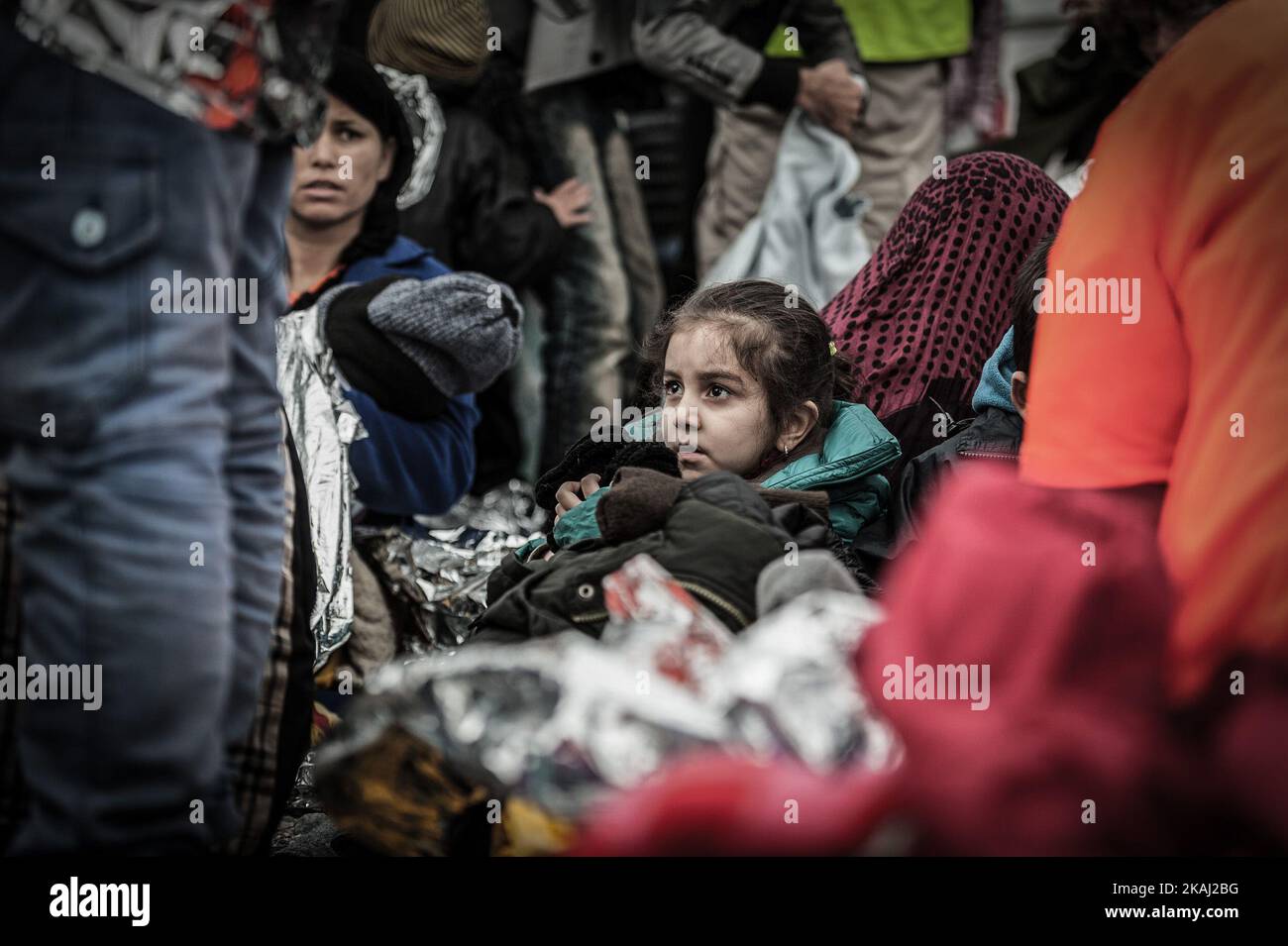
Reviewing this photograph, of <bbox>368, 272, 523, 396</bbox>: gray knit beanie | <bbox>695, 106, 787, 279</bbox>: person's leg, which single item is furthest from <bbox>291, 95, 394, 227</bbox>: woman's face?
<bbox>695, 106, 787, 279</bbox>: person's leg

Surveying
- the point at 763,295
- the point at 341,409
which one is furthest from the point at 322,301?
→ the point at 763,295

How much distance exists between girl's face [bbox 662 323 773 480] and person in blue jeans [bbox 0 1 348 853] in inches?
47.0

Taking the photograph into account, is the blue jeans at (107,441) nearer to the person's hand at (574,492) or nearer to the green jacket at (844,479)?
the green jacket at (844,479)

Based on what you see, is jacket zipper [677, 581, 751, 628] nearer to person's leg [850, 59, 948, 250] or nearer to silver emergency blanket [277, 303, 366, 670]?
silver emergency blanket [277, 303, 366, 670]

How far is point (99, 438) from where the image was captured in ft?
5.34

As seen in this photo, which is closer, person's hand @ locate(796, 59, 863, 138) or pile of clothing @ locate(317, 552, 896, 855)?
pile of clothing @ locate(317, 552, 896, 855)

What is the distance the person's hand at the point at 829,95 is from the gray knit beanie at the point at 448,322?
1463mm

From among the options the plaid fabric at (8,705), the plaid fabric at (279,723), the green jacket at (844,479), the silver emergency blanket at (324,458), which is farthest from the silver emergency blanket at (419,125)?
the plaid fabric at (8,705)

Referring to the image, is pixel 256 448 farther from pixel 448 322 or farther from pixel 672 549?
pixel 448 322

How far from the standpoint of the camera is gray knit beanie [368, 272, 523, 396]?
3.46m

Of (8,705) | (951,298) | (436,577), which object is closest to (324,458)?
(436,577)

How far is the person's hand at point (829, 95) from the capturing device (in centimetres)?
457

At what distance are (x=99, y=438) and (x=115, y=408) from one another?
0.04 m
